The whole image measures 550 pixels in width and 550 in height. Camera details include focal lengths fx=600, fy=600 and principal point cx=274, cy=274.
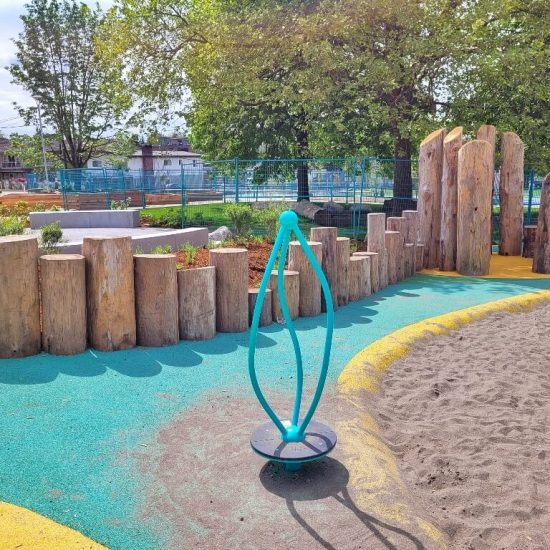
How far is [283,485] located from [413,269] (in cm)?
666

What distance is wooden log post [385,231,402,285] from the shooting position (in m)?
8.23

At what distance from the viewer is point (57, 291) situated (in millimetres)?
4672

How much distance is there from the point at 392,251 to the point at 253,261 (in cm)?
195

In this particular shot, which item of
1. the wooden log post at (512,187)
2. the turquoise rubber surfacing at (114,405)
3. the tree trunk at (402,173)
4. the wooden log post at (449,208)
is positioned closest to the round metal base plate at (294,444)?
the turquoise rubber surfacing at (114,405)

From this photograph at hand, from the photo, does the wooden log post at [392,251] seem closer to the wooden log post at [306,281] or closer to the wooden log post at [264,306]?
the wooden log post at [306,281]

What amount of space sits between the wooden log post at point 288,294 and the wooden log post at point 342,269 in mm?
770

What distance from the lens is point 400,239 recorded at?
849cm

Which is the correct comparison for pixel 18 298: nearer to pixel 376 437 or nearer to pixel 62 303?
pixel 62 303

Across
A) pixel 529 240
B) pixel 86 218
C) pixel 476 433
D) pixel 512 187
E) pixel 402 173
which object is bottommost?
pixel 476 433

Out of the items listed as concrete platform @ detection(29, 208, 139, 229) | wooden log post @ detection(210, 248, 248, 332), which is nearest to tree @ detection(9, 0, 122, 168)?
concrete platform @ detection(29, 208, 139, 229)

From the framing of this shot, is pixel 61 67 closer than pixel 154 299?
No

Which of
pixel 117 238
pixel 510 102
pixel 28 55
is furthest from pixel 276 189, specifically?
pixel 28 55

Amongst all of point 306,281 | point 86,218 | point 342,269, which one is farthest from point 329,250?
point 86,218

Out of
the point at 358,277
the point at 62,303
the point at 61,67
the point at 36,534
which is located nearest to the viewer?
the point at 36,534
